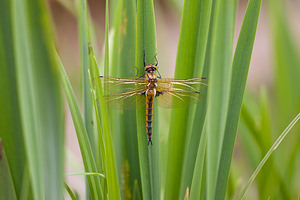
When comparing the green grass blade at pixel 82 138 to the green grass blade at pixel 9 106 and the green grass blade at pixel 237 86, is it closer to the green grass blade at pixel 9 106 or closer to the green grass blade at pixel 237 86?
the green grass blade at pixel 9 106

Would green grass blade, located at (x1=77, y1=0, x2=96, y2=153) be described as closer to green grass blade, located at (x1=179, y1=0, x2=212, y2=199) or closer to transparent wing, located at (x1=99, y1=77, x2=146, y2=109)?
transparent wing, located at (x1=99, y1=77, x2=146, y2=109)

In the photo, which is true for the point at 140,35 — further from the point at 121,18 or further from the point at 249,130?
the point at 249,130

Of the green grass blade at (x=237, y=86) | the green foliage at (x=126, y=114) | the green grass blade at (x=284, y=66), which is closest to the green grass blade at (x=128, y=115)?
the green foliage at (x=126, y=114)

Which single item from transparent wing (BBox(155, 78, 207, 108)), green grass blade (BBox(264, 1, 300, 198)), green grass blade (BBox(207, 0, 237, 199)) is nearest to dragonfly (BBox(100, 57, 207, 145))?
transparent wing (BBox(155, 78, 207, 108))

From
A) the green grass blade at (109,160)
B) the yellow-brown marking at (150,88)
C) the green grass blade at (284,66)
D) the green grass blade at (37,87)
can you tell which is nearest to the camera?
the green grass blade at (37,87)

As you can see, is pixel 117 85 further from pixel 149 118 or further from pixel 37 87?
pixel 37 87

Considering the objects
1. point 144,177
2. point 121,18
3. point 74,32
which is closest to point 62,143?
point 144,177
